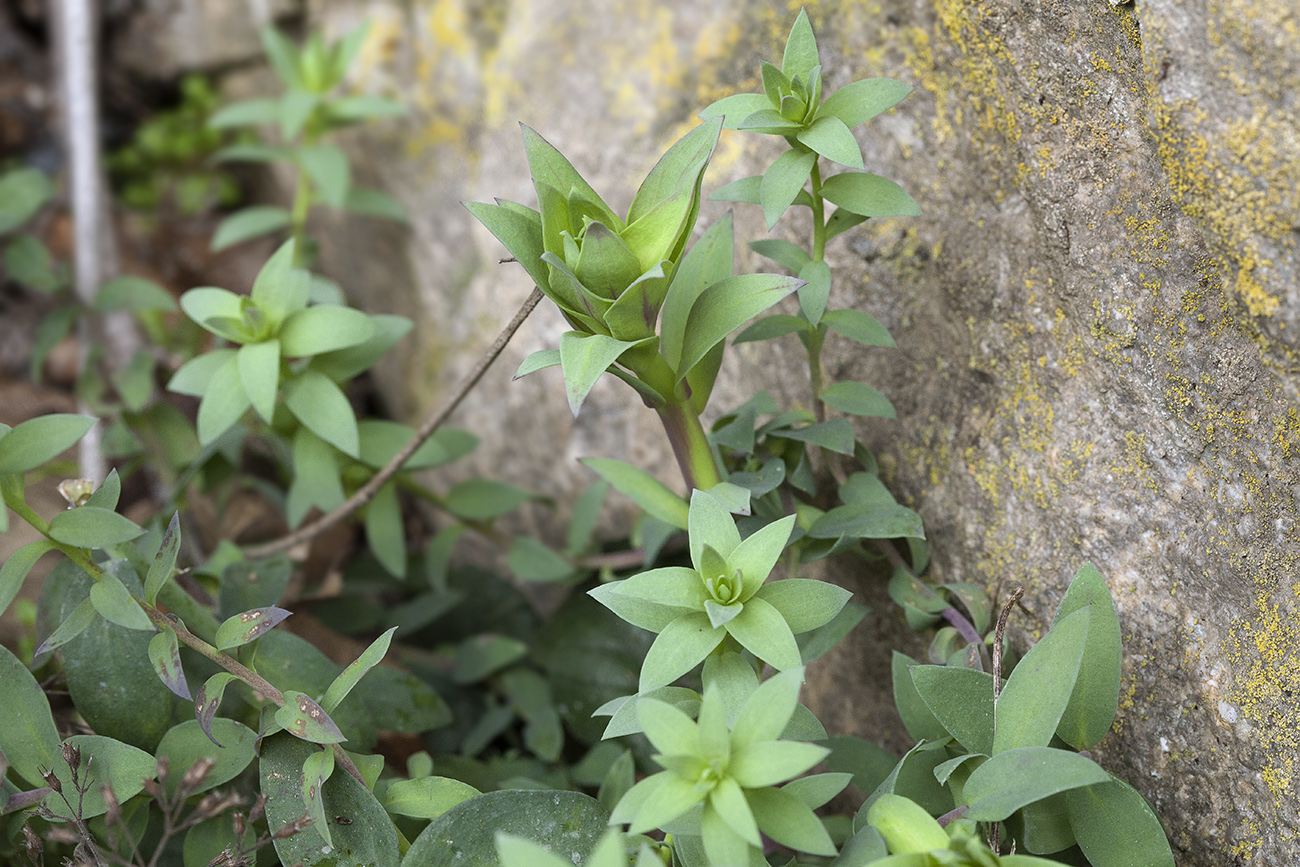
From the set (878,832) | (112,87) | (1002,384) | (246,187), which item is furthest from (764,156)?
(112,87)

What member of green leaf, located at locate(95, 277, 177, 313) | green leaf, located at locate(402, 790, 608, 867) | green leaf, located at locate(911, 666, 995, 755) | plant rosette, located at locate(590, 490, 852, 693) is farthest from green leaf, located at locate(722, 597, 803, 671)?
green leaf, located at locate(95, 277, 177, 313)

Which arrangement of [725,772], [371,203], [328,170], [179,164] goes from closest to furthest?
[725,772], [328,170], [371,203], [179,164]

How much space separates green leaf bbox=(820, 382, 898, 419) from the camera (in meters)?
1.24

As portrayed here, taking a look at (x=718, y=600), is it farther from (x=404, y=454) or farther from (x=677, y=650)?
(x=404, y=454)

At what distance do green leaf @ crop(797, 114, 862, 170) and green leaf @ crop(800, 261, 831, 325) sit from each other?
0.15m

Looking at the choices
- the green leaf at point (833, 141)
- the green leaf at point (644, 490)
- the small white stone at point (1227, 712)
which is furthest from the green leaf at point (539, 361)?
the small white stone at point (1227, 712)

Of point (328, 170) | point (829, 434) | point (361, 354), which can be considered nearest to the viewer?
point (829, 434)

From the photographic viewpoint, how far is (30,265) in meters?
2.00

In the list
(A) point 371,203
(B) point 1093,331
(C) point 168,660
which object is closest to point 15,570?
(C) point 168,660

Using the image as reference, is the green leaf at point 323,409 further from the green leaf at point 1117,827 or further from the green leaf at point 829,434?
the green leaf at point 1117,827

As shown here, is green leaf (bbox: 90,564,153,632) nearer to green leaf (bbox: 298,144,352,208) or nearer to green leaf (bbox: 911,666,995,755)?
green leaf (bbox: 911,666,995,755)

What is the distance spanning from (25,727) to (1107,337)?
132cm

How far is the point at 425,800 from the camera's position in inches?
45.4

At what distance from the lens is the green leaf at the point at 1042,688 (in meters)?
0.97
